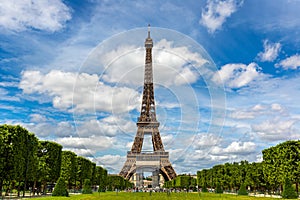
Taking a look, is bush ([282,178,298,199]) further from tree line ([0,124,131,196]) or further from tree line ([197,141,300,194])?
tree line ([0,124,131,196])

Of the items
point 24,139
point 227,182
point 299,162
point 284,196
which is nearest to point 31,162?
point 24,139

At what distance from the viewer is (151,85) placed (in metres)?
87.2

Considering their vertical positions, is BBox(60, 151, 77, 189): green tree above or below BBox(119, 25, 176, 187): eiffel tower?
below

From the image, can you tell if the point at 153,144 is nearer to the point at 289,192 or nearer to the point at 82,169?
the point at 82,169

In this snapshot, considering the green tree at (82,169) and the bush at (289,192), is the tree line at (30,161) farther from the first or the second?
the bush at (289,192)

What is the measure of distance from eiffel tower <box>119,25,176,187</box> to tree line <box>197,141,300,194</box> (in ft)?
43.6

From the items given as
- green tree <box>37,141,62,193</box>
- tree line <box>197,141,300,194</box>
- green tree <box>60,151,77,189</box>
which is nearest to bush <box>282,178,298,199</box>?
tree line <box>197,141,300,194</box>

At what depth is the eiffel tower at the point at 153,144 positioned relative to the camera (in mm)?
80875

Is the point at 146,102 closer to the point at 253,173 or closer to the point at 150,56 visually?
the point at 150,56

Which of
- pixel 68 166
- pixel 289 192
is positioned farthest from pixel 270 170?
pixel 68 166

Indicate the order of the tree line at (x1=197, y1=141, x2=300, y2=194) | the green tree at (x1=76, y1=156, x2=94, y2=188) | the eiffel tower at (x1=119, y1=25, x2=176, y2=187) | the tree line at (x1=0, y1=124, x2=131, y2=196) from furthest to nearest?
the eiffel tower at (x1=119, y1=25, x2=176, y2=187), the green tree at (x1=76, y1=156, x2=94, y2=188), the tree line at (x1=197, y1=141, x2=300, y2=194), the tree line at (x1=0, y1=124, x2=131, y2=196)

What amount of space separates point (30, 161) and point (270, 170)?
1307 inches

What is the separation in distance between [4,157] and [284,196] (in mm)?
30675

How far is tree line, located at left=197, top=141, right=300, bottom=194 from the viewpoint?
4723 centimetres
